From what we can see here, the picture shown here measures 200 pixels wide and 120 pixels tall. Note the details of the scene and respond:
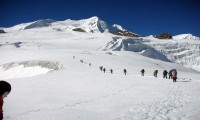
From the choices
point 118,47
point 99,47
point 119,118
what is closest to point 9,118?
point 119,118

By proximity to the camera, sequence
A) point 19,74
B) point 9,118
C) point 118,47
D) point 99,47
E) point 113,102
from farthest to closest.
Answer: point 118,47 < point 99,47 < point 19,74 < point 113,102 < point 9,118

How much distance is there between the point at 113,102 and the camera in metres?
14.4

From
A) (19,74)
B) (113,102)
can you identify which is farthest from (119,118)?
(19,74)

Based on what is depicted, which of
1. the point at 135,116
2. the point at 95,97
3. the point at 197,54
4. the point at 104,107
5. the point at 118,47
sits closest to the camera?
Answer: the point at 135,116

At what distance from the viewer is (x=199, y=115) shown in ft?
37.6

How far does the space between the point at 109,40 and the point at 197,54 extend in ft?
145

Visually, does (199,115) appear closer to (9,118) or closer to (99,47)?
(9,118)

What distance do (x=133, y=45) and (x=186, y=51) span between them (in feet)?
92.5

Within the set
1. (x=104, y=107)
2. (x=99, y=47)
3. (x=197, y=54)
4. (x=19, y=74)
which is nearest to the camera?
(x=104, y=107)

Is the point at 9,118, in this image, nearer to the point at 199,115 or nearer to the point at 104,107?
the point at 104,107

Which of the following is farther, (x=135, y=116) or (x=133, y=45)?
(x=133, y=45)

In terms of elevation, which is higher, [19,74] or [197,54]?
[197,54]

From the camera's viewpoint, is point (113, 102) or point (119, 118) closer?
point (119, 118)

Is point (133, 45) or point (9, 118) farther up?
point (133, 45)
